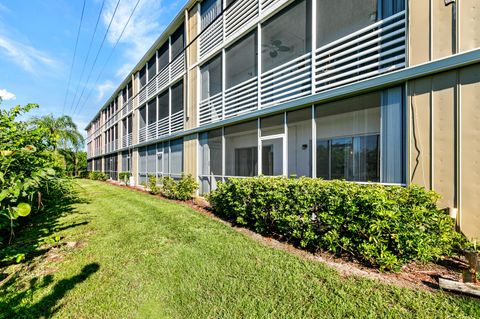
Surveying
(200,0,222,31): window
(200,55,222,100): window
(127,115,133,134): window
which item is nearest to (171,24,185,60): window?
(200,0,222,31): window

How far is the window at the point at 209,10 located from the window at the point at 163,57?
14.4 ft

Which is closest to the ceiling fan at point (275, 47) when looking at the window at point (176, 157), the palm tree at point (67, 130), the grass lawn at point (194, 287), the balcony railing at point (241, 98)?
the balcony railing at point (241, 98)

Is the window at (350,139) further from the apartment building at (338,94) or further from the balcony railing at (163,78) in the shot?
the balcony railing at (163,78)

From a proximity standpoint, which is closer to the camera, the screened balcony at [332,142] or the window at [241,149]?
the screened balcony at [332,142]

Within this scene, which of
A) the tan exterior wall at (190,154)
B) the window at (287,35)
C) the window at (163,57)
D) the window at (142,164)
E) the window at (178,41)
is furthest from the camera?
the window at (142,164)

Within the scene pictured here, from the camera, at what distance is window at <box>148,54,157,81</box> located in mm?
15781

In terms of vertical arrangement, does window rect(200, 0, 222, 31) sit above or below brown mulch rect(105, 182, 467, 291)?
above

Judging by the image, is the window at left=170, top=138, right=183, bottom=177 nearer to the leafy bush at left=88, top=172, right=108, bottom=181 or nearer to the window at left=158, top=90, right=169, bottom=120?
the window at left=158, top=90, right=169, bottom=120

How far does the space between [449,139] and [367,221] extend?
6.58 feet

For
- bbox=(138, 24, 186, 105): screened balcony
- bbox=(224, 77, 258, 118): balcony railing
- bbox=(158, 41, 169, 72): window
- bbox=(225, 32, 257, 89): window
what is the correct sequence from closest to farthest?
1. bbox=(224, 77, 258, 118): balcony railing
2. bbox=(225, 32, 257, 89): window
3. bbox=(138, 24, 186, 105): screened balcony
4. bbox=(158, 41, 169, 72): window

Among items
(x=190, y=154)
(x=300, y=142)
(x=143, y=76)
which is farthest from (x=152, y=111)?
(x=300, y=142)

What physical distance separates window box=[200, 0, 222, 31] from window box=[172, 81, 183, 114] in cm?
336

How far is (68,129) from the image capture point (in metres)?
28.4

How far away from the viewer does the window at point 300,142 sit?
20.7 feet
